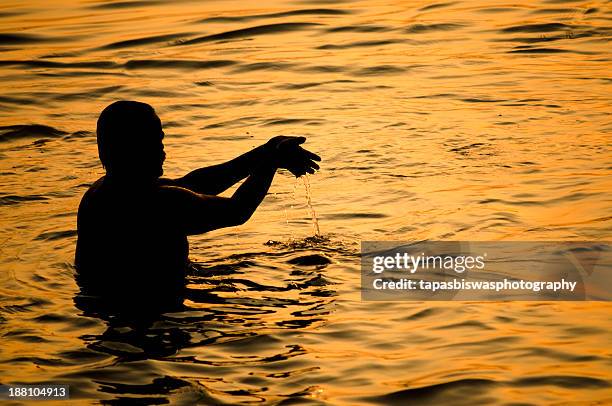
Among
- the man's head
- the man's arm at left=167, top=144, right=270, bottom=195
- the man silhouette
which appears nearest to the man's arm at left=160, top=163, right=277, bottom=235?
the man silhouette

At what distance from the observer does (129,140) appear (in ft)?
23.4

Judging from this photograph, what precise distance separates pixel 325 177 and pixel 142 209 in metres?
3.41

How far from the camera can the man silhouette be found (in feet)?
23.6

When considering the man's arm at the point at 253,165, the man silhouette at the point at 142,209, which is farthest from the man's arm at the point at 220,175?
the man silhouette at the point at 142,209

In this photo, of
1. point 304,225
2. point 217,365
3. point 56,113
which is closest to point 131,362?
point 217,365

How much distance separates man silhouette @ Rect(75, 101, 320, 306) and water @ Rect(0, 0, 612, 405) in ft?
0.98

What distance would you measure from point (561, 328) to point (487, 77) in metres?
6.93

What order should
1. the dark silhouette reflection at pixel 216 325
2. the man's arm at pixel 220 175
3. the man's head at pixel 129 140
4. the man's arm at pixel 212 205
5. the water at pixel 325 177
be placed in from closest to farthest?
the dark silhouette reflection at pixel 216 325
the water at pixel 325 177
the man's head at pixel 129 140
the man's arm at pixel 212 205
the man's arm at pixel 220 175

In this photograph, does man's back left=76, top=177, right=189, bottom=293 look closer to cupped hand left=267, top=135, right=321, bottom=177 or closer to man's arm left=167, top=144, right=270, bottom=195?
man's arm left=167, top=144, right=270, bottom=195

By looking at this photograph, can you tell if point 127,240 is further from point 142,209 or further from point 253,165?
point 253,165

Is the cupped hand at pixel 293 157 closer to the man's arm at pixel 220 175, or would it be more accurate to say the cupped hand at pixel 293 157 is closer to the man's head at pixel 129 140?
the man's arm at pixel 220 175

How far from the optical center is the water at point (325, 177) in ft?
21.0

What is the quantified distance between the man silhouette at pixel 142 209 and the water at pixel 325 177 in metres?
0.30

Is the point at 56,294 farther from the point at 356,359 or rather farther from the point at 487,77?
the point at 487,77
